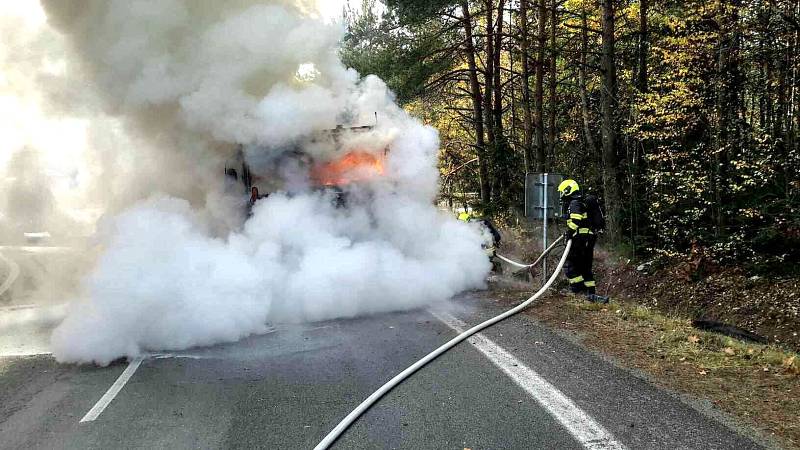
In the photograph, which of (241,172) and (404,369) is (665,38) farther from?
(404,369)

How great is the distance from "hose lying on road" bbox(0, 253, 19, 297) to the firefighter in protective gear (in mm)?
10068

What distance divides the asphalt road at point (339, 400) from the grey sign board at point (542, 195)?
11.4 feet

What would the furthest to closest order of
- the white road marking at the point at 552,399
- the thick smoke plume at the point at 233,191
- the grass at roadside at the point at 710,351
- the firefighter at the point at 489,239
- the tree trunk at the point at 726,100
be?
1. the firefighter at the point at 489,239
2. the tree trunk at the point at 726,100
3. the thick smoke plume at the point at 233,191
4. the grass at roadside at the point at 710,351
5. the white road marking at the point at 552,399

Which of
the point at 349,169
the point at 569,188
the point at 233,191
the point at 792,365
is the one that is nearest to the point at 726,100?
the point at 569,188

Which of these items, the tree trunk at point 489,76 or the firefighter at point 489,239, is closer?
the firefighter at point 489,239

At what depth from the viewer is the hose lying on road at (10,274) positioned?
10.6 metres

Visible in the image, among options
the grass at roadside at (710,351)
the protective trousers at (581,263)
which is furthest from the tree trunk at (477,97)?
the grass at roadside at (710,351)

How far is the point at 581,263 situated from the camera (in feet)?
26.6

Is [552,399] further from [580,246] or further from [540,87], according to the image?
[540,87]

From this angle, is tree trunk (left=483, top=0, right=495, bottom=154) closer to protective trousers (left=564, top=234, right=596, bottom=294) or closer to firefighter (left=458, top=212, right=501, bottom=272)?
firefighter (left=458, top=212, right=501, bottom=272)

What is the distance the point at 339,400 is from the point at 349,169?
5836mm

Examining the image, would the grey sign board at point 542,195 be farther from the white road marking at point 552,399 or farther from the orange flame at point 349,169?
the white road marking at point 552,399

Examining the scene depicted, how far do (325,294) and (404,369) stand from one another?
2.61 meters

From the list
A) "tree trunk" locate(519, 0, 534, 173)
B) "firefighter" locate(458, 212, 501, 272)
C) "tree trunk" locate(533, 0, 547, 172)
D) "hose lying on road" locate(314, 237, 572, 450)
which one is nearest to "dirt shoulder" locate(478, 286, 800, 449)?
"hose lying on road" locate(314, 237, 572, 450)
